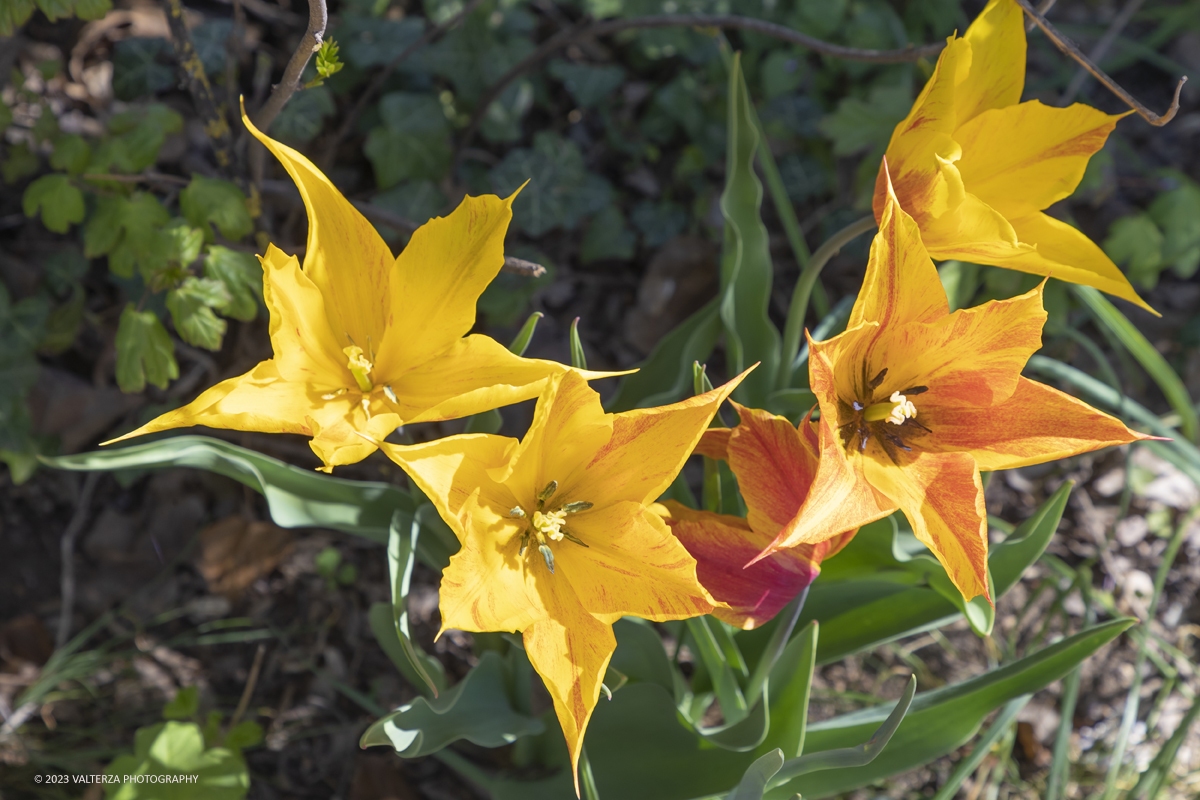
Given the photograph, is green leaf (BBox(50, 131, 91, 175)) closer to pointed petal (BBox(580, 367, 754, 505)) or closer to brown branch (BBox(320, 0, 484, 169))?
brown branch (BBox(320, 0, 484, 169))

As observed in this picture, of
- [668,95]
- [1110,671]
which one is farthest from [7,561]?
[1110,671]

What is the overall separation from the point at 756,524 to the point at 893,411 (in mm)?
236

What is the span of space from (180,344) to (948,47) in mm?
1838

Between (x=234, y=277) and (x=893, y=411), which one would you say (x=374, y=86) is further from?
(x=893, y=411)

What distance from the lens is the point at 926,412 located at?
111 centimetres

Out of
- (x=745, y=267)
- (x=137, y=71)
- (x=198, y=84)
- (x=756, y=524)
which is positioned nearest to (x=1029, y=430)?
(x=756, y=524)

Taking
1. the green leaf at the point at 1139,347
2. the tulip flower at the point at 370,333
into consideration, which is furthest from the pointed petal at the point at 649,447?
the green leaf at the point at 1139,347

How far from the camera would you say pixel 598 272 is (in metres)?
2.34

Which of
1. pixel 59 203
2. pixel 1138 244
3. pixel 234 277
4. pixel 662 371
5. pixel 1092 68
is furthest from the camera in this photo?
pixel 1138 244

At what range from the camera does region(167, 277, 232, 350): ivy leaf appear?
4.47ft

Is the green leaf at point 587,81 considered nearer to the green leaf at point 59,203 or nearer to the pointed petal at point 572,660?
the green leaf at point 59,203

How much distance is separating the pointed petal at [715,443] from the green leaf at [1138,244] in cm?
178

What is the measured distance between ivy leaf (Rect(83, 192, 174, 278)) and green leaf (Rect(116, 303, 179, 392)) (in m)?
0.10

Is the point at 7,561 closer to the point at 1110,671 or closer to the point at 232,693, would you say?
the point at 232,693
